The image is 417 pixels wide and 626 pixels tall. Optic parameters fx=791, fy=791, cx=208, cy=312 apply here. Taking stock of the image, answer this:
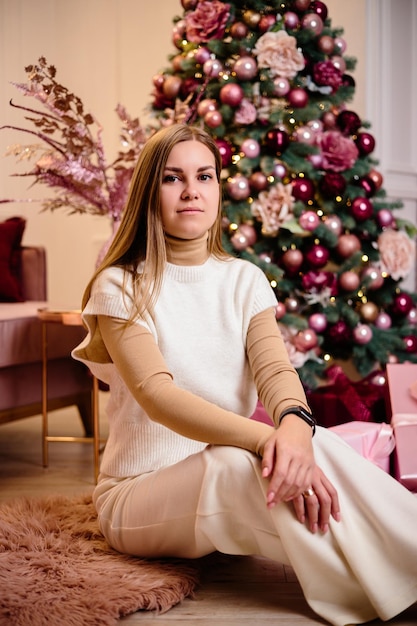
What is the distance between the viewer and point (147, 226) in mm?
1598

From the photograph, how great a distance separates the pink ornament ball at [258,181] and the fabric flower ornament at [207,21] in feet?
1.85

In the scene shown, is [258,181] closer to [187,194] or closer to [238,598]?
[187,194]

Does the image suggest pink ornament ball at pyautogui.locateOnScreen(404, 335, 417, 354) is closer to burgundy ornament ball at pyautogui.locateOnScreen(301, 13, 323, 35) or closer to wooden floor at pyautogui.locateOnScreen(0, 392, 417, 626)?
burgundy ornament ball at pyautogui.locateOnScreen(301, 13, 323, 35)

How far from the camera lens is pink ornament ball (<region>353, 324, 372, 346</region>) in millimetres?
3059

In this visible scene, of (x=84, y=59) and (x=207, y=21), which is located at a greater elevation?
(x=84, y=59)

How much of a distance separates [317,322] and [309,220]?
0.39 meters

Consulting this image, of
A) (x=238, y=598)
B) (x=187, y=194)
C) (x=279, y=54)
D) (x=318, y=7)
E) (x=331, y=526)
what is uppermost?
(x=318, y=7)

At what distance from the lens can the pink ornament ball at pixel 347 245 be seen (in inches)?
120

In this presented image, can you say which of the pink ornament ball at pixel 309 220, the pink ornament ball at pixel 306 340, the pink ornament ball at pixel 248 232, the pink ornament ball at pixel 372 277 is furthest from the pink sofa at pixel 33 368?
the pink ornament ball at pixel 372 277

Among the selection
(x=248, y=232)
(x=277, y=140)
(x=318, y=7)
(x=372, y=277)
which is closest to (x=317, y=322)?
(x=372, y=277)

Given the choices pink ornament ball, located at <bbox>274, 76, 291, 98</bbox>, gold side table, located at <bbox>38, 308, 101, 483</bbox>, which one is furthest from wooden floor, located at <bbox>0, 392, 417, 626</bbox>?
pink ornament ball, located at <bbox>274, 76, 291, 98</bbox>

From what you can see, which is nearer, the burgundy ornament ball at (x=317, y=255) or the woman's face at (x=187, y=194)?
the woman's face at (x=187, y=194)

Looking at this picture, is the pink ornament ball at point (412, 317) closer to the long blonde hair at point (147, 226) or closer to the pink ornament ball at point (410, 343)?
the pink ornament ball at point (410, 343)

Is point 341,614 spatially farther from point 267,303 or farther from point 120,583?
point 267,303
